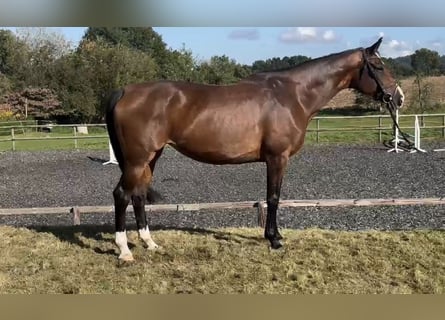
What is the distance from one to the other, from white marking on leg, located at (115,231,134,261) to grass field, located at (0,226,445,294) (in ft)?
0.30

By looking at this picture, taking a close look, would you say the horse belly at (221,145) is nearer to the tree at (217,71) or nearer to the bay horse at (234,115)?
the bay horse at (234,115)

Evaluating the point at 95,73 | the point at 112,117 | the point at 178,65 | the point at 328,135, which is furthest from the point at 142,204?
the point at 328,135

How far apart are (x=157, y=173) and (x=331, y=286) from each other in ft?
28.8

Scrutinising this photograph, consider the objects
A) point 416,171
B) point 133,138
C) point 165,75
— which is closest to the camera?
point 133,138

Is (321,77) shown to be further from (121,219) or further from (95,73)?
(95,73)

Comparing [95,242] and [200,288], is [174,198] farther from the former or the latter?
[200,288]

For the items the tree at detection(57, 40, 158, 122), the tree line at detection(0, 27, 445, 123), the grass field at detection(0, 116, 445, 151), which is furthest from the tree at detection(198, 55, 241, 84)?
the grass field at detection(0, 116, 445, 151)

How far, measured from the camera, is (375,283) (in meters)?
3.51

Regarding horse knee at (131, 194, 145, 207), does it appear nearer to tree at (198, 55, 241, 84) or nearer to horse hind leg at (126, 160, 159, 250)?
horse hind leg at (126, 160, 159, 250)

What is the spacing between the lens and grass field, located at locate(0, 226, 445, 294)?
348 centimetres

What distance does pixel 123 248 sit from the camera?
4.17m

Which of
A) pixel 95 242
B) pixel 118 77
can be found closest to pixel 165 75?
pixel 118 77

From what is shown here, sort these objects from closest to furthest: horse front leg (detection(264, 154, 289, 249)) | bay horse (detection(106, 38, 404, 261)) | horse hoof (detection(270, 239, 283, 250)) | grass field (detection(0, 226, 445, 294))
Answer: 1. grass field (detection(0, 226, 445, 294))
2. bay horse (detection(106, 38, 404, 261))
3. horse front leg (detection(264, 154, 289, 249))
4. horse hoof (detection(270, 239, 283, 250))

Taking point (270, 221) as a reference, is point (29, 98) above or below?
above
